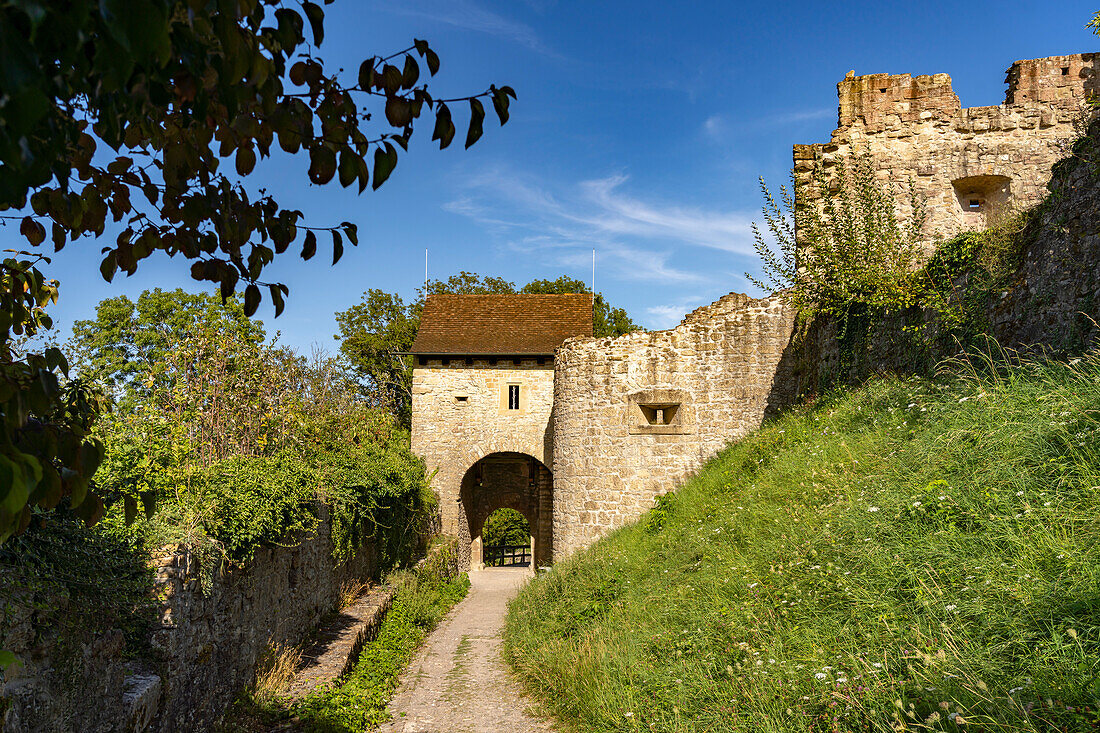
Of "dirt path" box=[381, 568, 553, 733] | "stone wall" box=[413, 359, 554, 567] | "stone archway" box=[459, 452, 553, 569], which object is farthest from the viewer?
"stone archway" box=[459, 452, 553, 569]

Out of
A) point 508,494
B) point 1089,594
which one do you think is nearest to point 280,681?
point 1089,594

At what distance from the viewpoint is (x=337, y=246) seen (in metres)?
2.04

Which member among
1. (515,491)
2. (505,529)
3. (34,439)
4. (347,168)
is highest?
(347,168)

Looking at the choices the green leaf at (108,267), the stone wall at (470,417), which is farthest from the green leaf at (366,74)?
the stone wall at (470,417)

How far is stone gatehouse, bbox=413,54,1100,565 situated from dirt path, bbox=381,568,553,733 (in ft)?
10.1

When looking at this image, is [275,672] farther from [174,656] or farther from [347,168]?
[347,168]

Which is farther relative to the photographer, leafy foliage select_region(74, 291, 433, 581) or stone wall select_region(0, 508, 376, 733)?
leafy foliage select_region(74, 291, 433, 581)

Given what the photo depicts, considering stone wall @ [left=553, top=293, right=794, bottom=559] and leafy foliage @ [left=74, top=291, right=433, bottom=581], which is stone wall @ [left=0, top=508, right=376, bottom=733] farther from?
stone wall @ [left=553, top=293, right=794, bottom=559]

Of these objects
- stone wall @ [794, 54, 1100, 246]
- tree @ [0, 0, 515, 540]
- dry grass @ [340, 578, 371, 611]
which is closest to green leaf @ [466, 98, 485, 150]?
tree @ [0, 0, 515, 540]

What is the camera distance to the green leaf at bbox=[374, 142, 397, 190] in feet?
6.08

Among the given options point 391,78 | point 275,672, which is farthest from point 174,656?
point 391,78

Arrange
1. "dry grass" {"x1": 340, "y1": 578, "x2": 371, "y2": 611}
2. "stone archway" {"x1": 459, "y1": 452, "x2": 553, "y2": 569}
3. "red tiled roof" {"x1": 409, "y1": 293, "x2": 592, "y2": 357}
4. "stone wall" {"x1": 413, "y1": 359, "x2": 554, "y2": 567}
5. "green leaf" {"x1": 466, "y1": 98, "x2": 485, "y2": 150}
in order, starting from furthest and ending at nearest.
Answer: "stone archway" {"x1": 459, "y1": 452, "x2": 553, "y2": 569}
"red tiled roof" {"x1": 409, "y1": 293, "x2": 592, "y2": 357}
"stone wall" {"x1": 413, "y1": 359, "x2": 554, "y2": 567}
"dry grass" {"x1": 340, "y1": 578, "x2": 371, "y2": 611}
"green leaf" {"x1": 466, "y1": 98, "x2": 485, "y2": 150}

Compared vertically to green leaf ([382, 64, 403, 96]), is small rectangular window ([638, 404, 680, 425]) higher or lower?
lower

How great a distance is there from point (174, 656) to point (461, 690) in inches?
150
